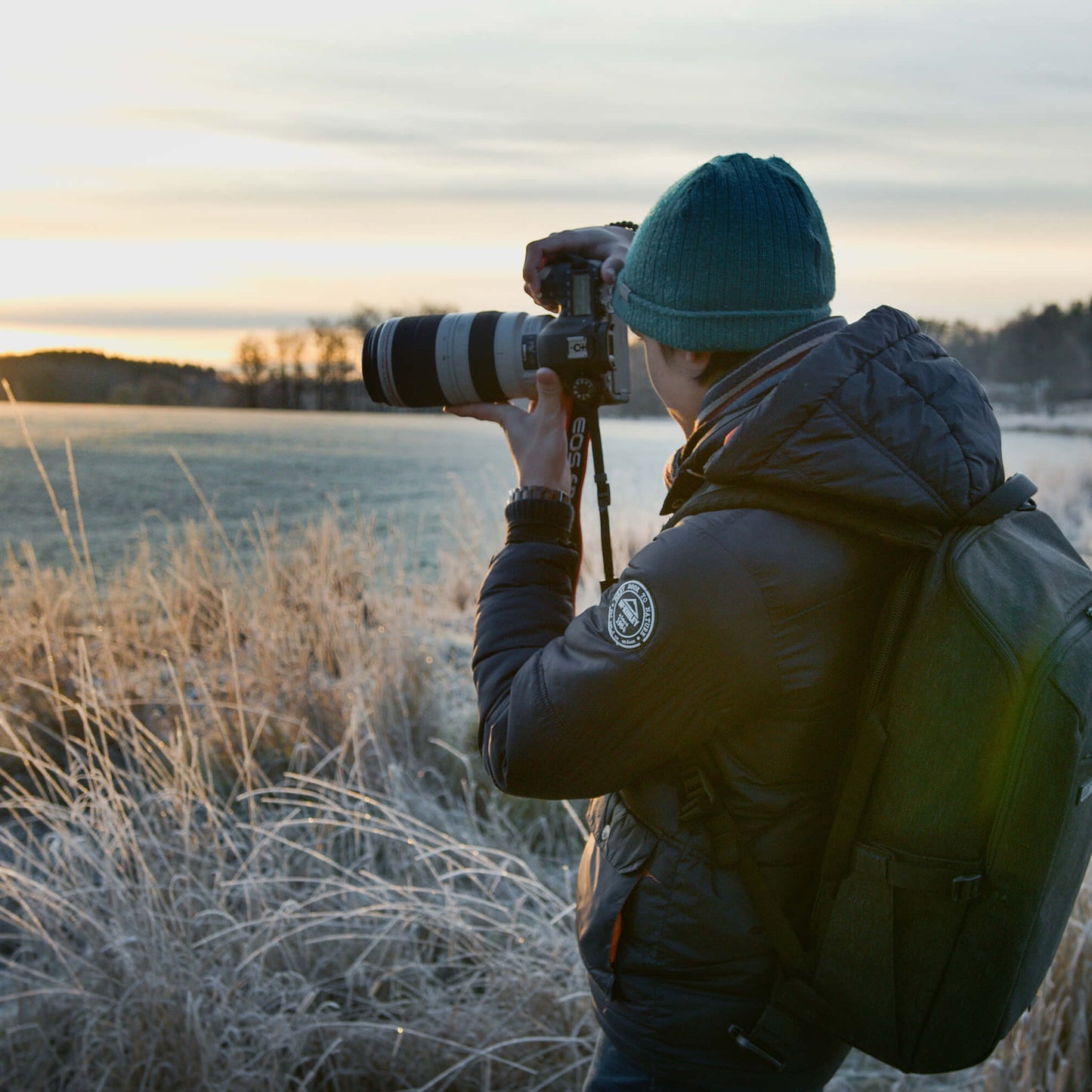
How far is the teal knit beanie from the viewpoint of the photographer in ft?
3.86

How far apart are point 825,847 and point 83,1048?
6.13ft

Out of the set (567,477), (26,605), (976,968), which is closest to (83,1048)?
(567,477)

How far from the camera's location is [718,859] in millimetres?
1137

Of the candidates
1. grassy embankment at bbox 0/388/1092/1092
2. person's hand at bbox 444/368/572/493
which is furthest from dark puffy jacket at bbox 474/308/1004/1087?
grassy embankment at bbox 0/388/1092/1092

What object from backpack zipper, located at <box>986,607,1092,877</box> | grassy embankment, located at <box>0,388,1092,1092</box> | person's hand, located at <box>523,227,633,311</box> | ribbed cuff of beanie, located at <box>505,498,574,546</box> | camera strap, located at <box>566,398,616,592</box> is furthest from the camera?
grassy embankment, located at <box>0,388,1092,1092</box>

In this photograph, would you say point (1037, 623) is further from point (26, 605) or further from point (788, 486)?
point (26, 605)

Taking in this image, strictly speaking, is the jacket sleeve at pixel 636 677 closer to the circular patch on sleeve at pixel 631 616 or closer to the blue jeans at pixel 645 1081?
the circular patch on sleeve at pixel 631 616

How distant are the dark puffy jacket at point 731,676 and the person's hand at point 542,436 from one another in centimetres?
25

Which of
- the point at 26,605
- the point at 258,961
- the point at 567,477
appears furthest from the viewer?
Answer: the point at 26,605

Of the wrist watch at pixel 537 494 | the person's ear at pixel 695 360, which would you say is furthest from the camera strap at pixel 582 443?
the person's ear at pixel 695 360

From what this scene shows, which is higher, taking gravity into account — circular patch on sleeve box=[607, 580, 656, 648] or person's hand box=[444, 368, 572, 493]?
person's hand box=[444, 368, 572, 493]

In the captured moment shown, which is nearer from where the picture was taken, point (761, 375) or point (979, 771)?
point (979, 771)

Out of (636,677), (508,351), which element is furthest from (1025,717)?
(508,351)

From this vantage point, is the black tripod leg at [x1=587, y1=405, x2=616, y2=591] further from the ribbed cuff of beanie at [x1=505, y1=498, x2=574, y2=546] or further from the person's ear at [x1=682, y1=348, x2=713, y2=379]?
the person's ear at [x1=682, y1=348, x2=713, y2=379]
